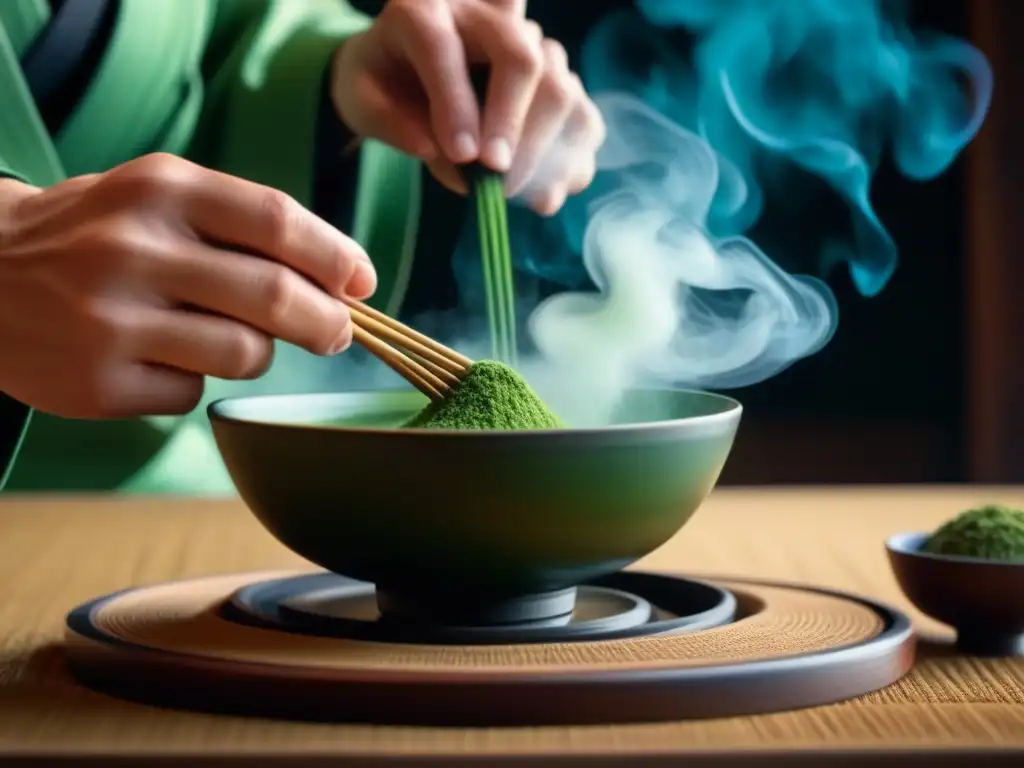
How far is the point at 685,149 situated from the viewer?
3.65 ft

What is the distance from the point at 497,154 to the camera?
3.06ft

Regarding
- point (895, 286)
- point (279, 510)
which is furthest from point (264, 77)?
point (895, 286)

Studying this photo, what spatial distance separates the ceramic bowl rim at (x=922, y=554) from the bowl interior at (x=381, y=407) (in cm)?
12

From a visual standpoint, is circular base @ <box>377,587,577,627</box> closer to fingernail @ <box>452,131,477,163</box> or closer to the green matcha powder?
the green matcha powder

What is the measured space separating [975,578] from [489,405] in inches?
10.2

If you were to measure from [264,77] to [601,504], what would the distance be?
921mm

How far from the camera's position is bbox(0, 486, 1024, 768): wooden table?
0.49 metres

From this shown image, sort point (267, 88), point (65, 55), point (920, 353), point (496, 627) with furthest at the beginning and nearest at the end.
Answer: point (920, 353), point (267, 88), point (65, 55), point (496, 627)

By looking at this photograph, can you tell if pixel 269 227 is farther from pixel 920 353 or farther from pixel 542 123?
pixel 920 353

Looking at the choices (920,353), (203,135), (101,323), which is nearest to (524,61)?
(101,323)

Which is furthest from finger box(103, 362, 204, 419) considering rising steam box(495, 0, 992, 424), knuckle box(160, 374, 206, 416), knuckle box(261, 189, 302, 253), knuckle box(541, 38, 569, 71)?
knuckle box(541, 38, 569, 71)

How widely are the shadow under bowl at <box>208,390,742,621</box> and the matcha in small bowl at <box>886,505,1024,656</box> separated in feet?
0.44

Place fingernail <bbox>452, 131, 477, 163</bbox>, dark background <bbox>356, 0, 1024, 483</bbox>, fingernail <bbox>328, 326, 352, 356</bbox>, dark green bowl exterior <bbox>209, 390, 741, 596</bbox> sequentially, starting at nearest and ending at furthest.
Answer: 1. dark green bowl exterior <bbox>209, 390, 741, 596</bbox>
2. fingernail <bbox>328, 326, 352, 356</bbox>
3. fingernail <bbox>452, 131, 477, 163</bbox>
4. dark background <bbox>356, 0, 1024, 483</bbox>

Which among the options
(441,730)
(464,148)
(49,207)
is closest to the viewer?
(441,730)
